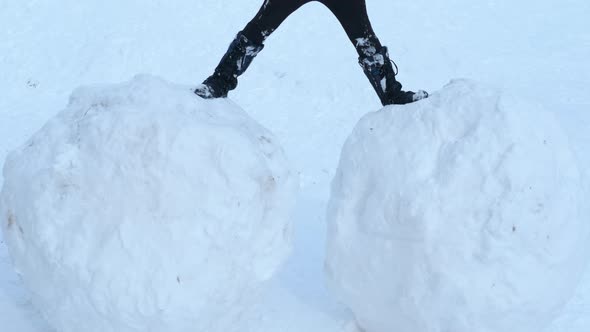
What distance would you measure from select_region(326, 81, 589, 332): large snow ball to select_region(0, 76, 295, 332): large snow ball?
44cm

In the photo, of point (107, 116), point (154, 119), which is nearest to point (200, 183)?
point (154, 119)

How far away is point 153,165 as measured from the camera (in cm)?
264

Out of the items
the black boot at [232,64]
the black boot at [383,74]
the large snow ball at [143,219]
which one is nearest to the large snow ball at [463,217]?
the black boot at [383,74]

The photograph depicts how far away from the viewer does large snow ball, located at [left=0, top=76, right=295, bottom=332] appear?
8.45 feet

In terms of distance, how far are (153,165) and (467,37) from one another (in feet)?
17.3

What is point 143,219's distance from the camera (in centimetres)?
260

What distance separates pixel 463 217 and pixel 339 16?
1.24 m

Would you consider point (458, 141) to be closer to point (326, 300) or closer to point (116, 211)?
point (326, 300)

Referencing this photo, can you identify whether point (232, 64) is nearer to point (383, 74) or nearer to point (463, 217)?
point (383, 74)

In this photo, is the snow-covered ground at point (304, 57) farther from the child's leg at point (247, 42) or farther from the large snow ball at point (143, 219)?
the large snow ball at point (143, 219)

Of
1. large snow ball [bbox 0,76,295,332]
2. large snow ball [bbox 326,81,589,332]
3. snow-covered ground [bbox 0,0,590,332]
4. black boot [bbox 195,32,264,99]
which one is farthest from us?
snow-covered ground [bbox 0,0,590,332]

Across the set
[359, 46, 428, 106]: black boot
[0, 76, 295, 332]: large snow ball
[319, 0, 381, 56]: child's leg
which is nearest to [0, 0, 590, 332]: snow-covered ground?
[359, 46, 428, 106]: black boot

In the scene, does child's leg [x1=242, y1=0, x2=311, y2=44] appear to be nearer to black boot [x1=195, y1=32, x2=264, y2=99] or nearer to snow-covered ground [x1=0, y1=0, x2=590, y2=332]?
black boot [x1=195, y1=32, x2=264, y2=99]

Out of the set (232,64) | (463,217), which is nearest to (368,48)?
(232,64)
